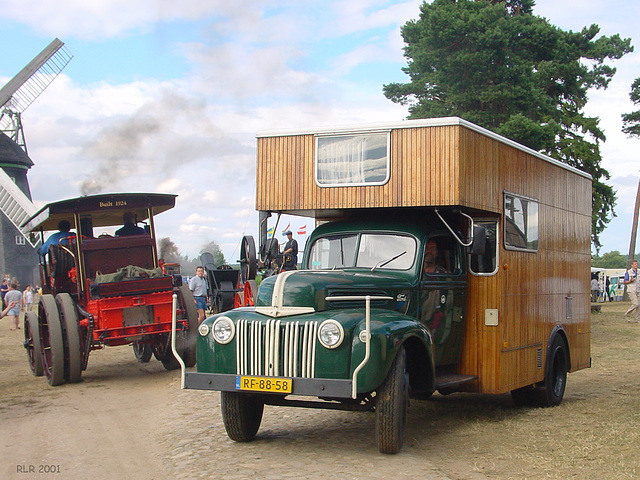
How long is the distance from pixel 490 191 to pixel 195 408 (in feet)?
14.5

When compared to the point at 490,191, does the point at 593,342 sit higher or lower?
lower

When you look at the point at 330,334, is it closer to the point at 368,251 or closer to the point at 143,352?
the point at 368,251

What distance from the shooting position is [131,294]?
12.9 meters

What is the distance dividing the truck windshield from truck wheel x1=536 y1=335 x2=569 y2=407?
310cm

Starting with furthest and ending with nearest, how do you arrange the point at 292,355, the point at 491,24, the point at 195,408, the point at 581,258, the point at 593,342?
the point at 491,24 → the point at 593,342 → the point at 581,258 → the point at 195,408 → the point at 292,355

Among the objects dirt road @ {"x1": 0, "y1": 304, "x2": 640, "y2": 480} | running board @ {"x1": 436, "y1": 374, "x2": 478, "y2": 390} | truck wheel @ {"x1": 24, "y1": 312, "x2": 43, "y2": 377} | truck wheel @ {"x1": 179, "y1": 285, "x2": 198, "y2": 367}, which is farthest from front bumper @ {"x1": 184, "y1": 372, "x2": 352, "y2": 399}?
truck wheel @ {"x1": 24, "y1": 312, "x2": 43, "y2": 377}

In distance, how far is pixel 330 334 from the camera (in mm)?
6871

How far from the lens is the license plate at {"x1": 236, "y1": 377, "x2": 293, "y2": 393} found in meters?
6.84

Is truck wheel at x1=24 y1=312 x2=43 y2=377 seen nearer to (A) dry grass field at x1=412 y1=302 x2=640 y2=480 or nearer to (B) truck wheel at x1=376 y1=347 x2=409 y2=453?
(A) dry grass field at x1=412 y1=302 x2=640 y2=480

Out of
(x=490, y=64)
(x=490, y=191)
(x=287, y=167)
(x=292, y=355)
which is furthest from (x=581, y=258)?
(x=490, y=64)

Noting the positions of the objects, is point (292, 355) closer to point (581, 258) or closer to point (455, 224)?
point (455, 224)

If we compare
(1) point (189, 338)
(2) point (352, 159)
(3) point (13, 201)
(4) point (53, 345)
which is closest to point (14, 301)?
(1) point (189, 338)

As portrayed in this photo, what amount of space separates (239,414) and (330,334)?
4.52ft

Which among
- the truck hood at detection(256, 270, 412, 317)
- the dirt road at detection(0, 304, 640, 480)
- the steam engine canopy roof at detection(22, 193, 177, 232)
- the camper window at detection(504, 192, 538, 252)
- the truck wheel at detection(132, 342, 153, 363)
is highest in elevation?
the steam engine canopy roof at detection(22, 193, 177, 232)
